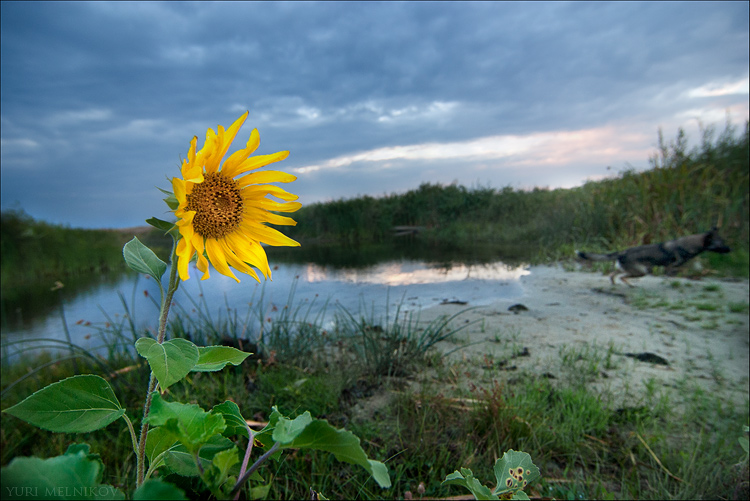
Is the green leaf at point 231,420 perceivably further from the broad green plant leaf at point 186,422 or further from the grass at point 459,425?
the grass at point 459,425

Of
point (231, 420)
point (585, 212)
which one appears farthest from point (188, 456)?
point (585, 212)

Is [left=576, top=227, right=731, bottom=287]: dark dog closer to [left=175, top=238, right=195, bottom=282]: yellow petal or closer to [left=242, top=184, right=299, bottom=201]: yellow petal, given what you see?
[left=242, top=184, right=299, bottom=201]: yellow petal

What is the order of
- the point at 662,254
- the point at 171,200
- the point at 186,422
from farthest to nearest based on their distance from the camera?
1. the point at 662,254
2. the point at 171,200
3. the point at 186,422

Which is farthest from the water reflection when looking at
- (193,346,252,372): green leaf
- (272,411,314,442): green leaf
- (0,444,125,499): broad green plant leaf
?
(0,444,125,499): broad green plant leaf

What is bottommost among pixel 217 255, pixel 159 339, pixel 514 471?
pixel 514 471

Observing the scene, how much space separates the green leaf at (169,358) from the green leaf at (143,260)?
13cm

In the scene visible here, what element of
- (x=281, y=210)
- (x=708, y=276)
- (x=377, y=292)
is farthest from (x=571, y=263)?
(x=281, y=210)

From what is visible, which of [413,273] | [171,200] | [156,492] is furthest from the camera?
[413,273]

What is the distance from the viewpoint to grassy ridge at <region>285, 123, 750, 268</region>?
23.6 feet

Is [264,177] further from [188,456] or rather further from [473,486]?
[473,486]

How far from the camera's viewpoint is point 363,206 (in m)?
11.1

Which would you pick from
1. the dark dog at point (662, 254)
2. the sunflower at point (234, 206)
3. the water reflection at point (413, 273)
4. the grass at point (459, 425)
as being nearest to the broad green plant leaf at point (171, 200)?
the sunflower at point (234, 206)

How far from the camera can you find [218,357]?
517 mm

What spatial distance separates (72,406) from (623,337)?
3.94 metres
